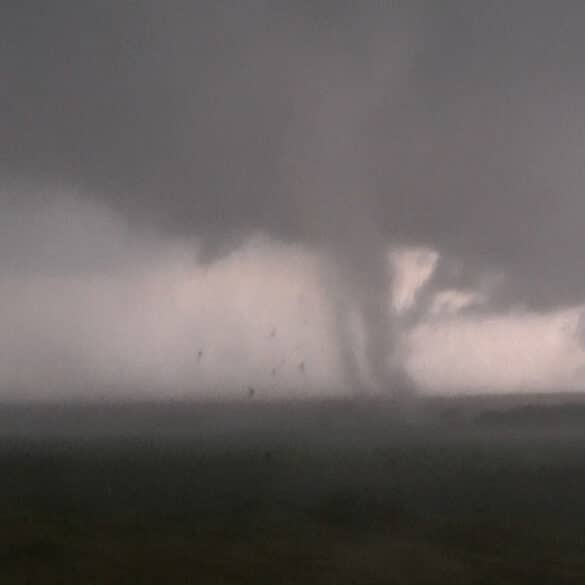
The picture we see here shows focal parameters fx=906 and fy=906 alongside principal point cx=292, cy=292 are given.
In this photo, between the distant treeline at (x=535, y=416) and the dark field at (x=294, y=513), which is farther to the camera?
the distant treeline at (x=535, y=416)

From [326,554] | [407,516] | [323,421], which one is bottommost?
[326,554]

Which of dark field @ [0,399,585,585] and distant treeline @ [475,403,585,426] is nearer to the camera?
dark field @ [0,399,585,585]

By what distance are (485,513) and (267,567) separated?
1370 cm

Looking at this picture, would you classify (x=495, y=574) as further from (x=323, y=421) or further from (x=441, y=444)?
(x=323, y=421)

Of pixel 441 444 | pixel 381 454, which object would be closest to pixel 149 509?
pixel 381 454

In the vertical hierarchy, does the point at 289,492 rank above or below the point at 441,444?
below

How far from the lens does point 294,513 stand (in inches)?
1519

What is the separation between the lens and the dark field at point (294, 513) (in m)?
29.5

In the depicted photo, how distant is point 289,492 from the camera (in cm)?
4409

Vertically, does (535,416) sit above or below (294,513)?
above

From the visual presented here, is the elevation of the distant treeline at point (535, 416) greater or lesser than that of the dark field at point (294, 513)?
greater

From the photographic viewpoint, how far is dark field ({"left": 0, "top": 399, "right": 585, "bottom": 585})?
29453 millimetres

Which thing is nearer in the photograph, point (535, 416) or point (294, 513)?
point (294, 513)

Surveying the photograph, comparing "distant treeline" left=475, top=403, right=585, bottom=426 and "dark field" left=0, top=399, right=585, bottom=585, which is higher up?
"distant treeline" left=475, top=403, right=585, bottom=426
